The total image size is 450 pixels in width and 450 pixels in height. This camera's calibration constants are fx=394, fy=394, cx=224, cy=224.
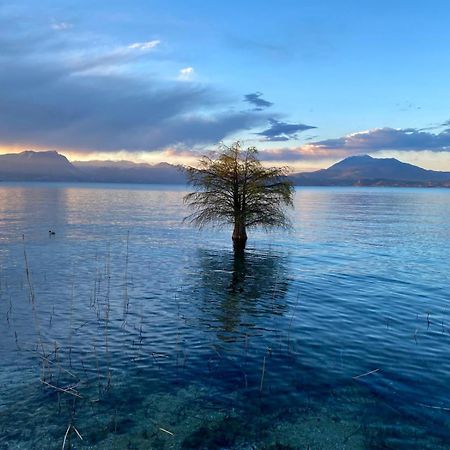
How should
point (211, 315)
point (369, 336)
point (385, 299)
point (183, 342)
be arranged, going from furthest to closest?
point (385, 299), point (211, 315), point (369, 336), point (183, 342)

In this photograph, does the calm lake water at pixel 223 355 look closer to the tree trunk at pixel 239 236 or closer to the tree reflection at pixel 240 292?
the tree reflection at pixel 240 292


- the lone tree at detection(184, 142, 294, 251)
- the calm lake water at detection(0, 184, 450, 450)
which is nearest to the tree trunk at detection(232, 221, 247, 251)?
the lone tree at detection(184, 142, 294, 251)

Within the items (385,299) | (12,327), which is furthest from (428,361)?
(12,327)

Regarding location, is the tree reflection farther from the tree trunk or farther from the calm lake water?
the tree trunk

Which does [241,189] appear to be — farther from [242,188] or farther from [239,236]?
[239,236]

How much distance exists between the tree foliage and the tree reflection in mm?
6050

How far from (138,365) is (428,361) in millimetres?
14260

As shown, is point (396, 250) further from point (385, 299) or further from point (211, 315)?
point (211, 315)

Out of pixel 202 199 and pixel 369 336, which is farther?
pixel 202 199

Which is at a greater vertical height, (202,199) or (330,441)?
(202,199)

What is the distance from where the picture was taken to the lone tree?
170ft

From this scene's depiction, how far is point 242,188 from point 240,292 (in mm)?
22246

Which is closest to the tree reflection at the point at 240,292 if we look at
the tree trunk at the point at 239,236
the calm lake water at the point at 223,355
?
the calm lake water at the point at 223,355

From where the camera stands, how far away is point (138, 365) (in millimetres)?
18625
